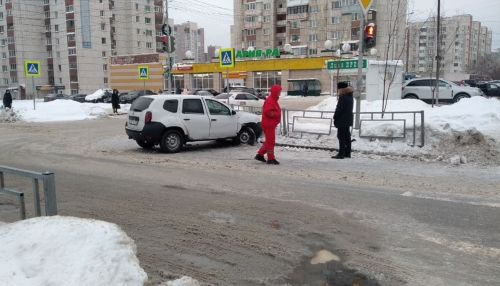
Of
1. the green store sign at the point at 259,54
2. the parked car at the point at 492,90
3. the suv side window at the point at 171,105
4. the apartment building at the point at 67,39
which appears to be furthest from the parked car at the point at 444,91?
the apartment building at the point at 67,39

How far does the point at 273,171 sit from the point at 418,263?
546cm

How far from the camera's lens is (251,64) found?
63.5 m

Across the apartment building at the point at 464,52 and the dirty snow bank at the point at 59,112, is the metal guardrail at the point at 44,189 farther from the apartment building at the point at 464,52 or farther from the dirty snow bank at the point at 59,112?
the apartment building at the point at 464,52

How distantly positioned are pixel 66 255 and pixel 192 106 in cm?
963

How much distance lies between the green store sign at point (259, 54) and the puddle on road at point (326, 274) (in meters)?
57.2

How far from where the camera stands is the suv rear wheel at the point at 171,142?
505 inches

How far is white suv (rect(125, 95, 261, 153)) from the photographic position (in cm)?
1269

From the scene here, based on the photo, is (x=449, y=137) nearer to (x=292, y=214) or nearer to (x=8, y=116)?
(x=292, y=214)

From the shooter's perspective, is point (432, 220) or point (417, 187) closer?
point (432, 220)

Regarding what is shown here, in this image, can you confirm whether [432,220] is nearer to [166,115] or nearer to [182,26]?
[166,115]

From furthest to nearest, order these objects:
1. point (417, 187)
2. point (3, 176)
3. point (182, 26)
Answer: point (182, 26) < point (417, 187) < point (3, 176)

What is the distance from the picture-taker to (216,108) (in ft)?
45.4

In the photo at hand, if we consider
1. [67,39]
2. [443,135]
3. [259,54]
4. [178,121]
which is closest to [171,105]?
[178,121]

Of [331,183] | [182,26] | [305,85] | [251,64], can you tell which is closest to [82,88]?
[251,64]
